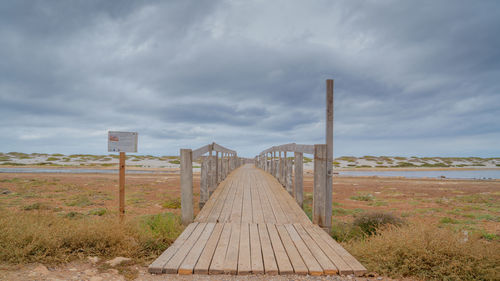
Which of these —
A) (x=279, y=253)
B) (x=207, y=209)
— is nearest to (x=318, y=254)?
(x=279, y=253)

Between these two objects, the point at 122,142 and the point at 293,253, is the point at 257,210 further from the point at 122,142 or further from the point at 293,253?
the point at 122,142

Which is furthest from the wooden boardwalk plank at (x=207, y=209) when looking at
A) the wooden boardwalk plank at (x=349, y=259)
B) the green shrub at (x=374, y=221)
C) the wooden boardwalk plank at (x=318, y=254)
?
the green shrub at (x=374, y=221)

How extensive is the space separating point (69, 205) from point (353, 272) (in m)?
10.3

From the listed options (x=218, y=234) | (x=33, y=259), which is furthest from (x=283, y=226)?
(x=33, y=259)

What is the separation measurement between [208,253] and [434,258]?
270cm

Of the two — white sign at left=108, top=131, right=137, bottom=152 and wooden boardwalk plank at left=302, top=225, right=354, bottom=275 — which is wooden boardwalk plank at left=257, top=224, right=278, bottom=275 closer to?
wooden boardwalk plank at left=302, top=225, right=354, bottom=275

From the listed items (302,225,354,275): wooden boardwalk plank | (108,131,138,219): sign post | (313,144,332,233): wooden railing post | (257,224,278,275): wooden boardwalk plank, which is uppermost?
(108,131,138,219): sign post

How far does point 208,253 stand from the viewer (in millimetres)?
3338

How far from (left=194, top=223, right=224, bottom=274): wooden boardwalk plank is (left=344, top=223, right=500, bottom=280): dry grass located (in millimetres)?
1911

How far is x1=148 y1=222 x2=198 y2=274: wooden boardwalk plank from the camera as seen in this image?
→ 2.96 meters

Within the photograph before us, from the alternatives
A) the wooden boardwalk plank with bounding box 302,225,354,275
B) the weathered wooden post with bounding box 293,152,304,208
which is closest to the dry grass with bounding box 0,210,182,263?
the wooden boardwalk plank with bounding box 302,225,354,275

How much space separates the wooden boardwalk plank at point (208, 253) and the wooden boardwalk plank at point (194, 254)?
0.15 feet

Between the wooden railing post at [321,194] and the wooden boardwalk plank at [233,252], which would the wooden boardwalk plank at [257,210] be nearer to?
the wooden boardwalk plank at [233,252]

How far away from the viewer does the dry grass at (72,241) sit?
3254 mm
